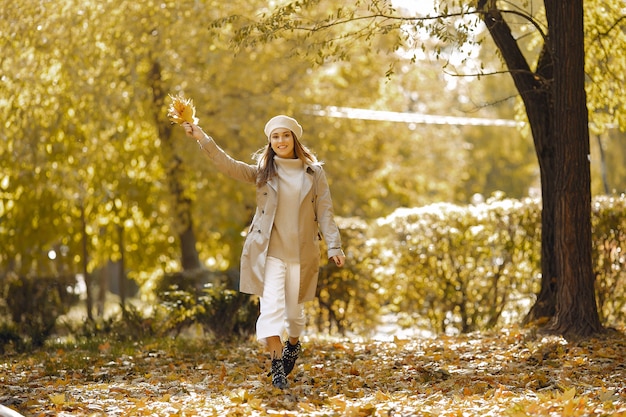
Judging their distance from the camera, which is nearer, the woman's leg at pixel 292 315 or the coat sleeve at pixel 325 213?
the coat sleeve at pixel 325 213

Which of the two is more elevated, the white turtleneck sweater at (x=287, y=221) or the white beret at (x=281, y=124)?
the white beret at (x=281, y=124)

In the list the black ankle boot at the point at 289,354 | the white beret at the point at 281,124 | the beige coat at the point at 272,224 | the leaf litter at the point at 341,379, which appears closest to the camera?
the leaf litter at the point at 341,379

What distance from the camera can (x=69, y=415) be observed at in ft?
19.3

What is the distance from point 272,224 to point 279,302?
1.85ft

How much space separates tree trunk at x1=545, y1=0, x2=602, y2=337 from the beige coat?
2.88 m

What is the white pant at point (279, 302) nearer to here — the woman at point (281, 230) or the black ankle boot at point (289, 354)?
the woman at point (281, 230)

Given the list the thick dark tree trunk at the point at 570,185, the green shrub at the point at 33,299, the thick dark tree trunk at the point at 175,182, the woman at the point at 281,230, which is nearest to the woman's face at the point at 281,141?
the woman at the point at 281,230

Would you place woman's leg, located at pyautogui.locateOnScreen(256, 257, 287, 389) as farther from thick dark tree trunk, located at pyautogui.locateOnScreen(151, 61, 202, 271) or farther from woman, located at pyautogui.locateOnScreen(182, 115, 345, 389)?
thick dark tree trunk, located at pyautogui.locateOnScreen(151, 61, 202, 271)

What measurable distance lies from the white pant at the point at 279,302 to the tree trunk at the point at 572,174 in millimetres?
3078

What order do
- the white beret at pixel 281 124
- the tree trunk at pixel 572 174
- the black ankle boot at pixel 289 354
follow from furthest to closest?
the tree trunk at pixel 572 174 → the black ankle boot at pixel 289 354 → the white beret at pixel 281 124

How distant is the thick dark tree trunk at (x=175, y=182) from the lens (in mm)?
16266

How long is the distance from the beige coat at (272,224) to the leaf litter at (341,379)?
0.79 metres

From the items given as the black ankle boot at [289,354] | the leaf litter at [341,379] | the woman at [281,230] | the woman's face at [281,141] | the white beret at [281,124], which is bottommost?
the leaf litter at [341,379]

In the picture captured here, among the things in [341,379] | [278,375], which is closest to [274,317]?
[278,375]
